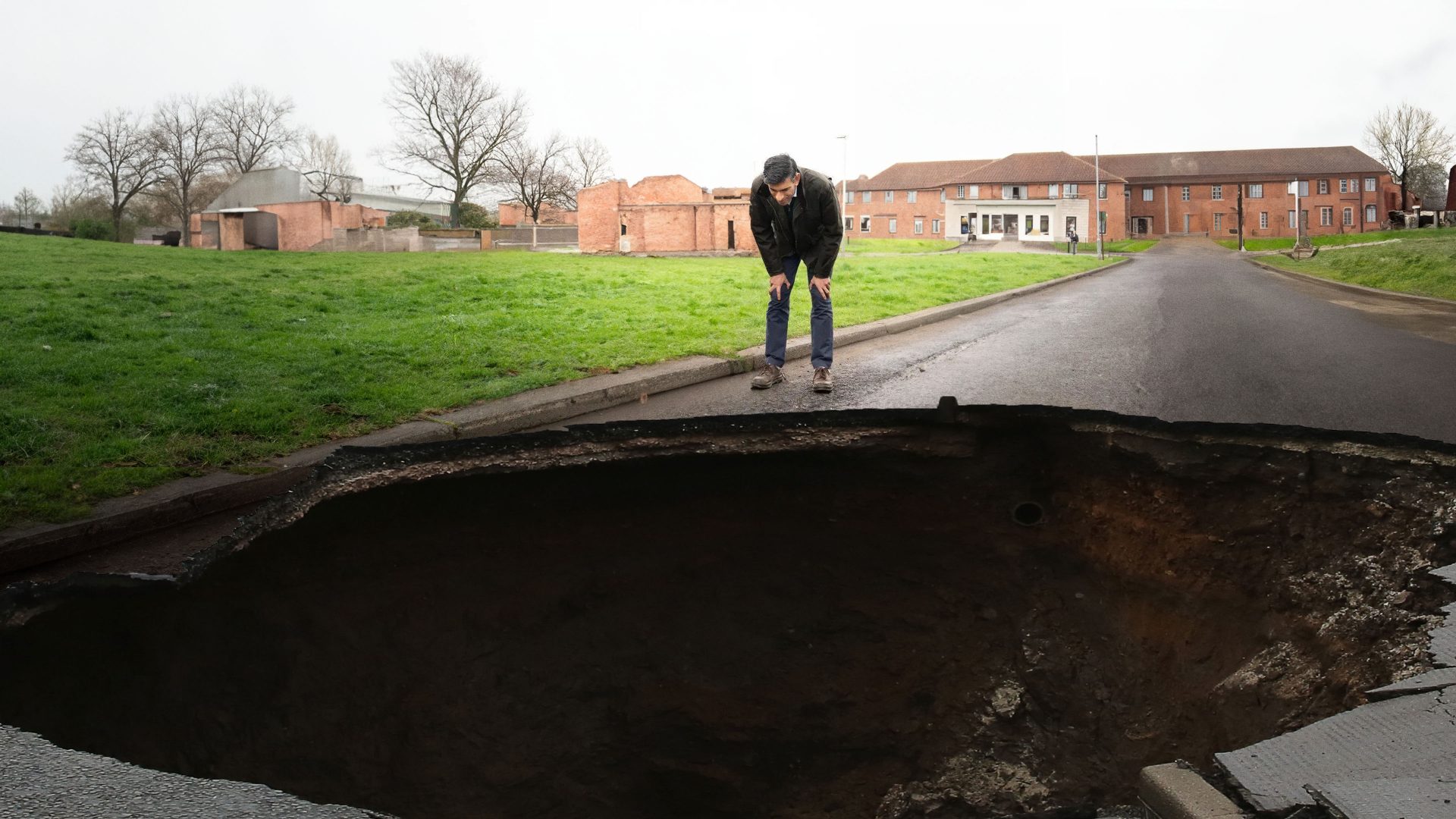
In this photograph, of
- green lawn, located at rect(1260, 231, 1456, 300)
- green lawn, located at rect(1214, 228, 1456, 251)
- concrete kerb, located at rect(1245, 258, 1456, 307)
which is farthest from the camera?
green lawn, located at rect(1214, 228, 1456, 251)

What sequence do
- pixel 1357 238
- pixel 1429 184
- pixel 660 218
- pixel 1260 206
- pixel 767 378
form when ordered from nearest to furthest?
pixel 767 378 → pixel 1357 238 → pixel 660 218 → pixel 1429 184 → pixel 1260 206

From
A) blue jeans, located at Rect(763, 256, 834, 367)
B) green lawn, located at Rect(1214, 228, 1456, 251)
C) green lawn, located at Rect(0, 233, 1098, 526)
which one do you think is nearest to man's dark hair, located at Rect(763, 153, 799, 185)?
blue jeans, located at Rect(763, 256, 834, 367)

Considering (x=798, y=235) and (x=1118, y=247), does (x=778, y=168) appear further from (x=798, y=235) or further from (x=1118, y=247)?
(x=1118, y=247)

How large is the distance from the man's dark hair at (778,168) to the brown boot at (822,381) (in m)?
1.59

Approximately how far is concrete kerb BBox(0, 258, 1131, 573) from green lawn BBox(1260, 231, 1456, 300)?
14.8m

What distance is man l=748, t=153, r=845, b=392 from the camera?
276 inches

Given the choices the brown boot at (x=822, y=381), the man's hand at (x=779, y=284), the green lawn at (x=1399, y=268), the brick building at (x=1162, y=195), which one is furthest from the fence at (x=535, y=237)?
the brown boot at (x=822, y=381)

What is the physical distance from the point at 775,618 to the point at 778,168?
3.45 meters

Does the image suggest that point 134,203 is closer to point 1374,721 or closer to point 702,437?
point 702,437

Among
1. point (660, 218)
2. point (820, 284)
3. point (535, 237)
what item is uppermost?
point (660, 218)

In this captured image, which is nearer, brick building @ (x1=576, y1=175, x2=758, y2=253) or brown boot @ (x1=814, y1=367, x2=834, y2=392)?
brown boot @ (x1=814, y1=367, x2=834, y2=392)

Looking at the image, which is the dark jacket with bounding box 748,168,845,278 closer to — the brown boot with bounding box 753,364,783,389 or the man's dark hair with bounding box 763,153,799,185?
the man's dark hair with bounding box 763,153,799,185

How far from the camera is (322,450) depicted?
18.3 feet

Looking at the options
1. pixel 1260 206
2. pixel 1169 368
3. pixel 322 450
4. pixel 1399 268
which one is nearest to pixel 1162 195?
pixel 1260 206
